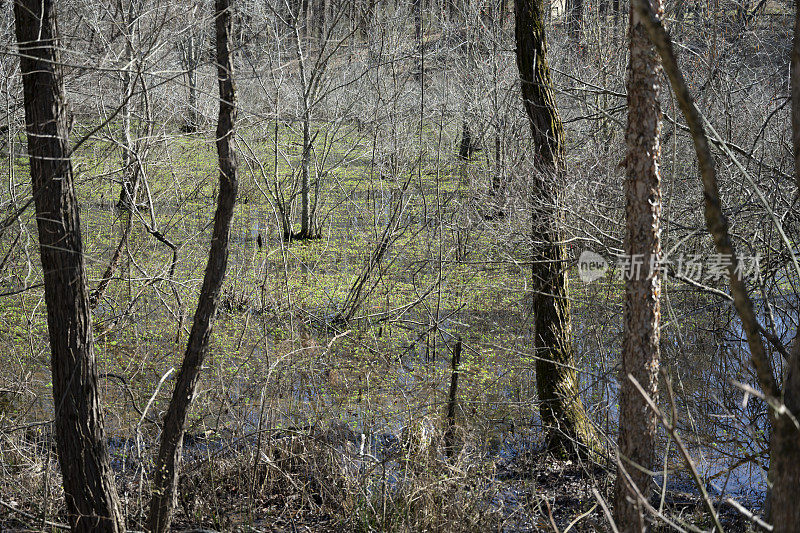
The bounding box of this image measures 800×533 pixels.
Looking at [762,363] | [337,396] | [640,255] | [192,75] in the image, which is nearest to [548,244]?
[640,255]

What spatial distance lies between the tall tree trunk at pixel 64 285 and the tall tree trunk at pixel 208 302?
24cm

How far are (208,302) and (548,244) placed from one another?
220 cm

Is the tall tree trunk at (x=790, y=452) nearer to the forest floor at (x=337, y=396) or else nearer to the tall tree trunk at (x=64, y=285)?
the forest floor at (x=337, y=396)

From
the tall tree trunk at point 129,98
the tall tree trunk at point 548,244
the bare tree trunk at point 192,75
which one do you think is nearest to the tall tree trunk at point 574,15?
the bare tree trunk at point 192,75

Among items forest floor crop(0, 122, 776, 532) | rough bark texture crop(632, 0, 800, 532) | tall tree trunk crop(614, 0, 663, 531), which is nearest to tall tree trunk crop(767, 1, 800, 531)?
rough bark texture crop(632, 0, 800, 532)

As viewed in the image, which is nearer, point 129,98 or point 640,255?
point 640,255

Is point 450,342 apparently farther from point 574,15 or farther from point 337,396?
point 574,15

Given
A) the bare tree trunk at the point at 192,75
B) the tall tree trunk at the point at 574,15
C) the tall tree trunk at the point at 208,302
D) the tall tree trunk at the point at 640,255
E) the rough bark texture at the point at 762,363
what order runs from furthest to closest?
the tall tree trunk at the point at 574,15
the bare tree trunk at the point at 192,75
the tall tree trunk at the point at 208,302
the tall tree trunk at the point at 640,255
the rough bark texture at the point at 762,363

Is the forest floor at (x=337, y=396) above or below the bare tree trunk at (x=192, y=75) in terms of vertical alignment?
below

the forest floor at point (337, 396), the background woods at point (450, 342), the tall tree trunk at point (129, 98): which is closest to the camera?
the background woods at point (450, 342)

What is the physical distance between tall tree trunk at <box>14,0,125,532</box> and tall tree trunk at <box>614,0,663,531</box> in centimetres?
219

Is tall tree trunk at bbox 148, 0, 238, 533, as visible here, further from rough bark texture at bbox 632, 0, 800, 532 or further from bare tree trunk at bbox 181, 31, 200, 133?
rough bark texture at bbox 632, 0, 800, 532

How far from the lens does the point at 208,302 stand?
3.41 metres

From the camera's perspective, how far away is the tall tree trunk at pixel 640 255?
2.68 meters
